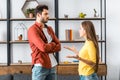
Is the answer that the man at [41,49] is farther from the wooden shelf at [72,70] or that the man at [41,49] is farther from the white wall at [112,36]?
the white wall at [112,36]

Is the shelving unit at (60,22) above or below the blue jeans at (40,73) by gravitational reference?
above

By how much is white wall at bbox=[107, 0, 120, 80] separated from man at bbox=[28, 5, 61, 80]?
247 cm

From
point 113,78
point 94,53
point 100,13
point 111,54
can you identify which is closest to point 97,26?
point 100,13

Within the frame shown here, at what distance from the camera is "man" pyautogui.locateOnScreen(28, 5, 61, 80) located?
2748mm

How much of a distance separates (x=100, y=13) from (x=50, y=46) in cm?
256

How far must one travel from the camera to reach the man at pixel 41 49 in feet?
9.02

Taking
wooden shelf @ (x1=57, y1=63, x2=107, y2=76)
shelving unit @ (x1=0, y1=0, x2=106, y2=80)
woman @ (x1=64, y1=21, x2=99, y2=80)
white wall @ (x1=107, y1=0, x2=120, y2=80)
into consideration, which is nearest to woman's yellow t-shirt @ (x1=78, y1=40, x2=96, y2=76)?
woman @ (x1=64, y1=21, x2=99, y2=80)

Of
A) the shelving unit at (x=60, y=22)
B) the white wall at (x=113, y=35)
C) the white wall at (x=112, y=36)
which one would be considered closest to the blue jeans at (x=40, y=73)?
the shelving unit at (x=60, y=22)

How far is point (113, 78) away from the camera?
17.1 ft

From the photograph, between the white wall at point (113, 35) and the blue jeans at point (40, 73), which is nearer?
the blue jeans at point (40, 73)

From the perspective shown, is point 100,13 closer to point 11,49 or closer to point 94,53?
point 11,49

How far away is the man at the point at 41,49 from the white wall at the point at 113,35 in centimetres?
247

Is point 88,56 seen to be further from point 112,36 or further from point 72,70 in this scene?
point 112,36

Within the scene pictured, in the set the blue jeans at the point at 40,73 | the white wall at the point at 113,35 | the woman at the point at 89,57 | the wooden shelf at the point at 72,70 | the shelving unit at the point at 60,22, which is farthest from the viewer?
the white wall at the point at 113,35
